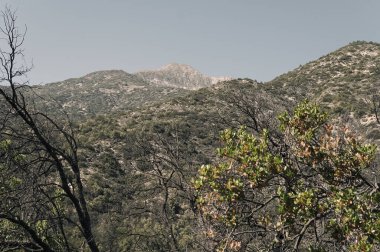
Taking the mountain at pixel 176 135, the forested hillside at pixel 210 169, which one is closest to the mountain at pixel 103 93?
the forested hillside at pixel 210 169

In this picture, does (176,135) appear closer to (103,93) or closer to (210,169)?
(210,169)

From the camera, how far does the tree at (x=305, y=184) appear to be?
5285 mm

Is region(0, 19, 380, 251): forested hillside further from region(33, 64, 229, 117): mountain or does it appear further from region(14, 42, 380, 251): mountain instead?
region(33, 64, 229, 117): mountain

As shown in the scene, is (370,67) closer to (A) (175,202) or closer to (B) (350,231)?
(A) (175,202)

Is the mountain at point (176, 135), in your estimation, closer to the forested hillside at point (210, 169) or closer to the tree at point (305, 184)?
the forested hillside at point (210, 169)

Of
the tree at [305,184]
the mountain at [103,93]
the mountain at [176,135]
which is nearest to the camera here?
the tree at [305,184]

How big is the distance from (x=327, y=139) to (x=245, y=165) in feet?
4.45

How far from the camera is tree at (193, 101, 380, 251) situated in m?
5.29

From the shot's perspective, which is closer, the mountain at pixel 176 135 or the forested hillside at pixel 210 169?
the forested hillside at pixel 210 169

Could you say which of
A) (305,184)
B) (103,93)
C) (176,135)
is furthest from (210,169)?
(103,93)

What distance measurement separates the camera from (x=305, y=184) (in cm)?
652

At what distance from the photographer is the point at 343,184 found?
241 inches

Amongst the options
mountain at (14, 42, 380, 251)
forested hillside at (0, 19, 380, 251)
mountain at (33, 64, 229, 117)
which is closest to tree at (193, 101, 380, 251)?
forested hillside at (0, 19, 380, 251)

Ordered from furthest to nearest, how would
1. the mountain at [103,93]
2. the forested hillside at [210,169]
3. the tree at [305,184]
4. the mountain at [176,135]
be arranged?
the mountain at [103,93] → the mountain at [176,135] → the forested hillside at [210,169] → the tree at [305,184]
